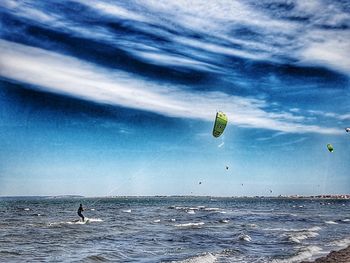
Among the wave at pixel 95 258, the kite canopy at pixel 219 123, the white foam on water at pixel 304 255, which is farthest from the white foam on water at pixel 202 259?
the kite canopy at pixel 219 123

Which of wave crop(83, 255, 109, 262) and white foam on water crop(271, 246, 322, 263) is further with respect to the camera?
wave crop(83, 255, 109, 262)

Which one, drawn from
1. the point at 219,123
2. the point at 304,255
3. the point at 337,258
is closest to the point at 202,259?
the point at 304,255

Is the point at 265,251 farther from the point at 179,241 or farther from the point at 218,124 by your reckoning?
the point at 218,124

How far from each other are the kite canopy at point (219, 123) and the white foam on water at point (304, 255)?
27.9ft

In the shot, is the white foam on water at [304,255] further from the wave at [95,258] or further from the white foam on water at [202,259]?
the wave at [95,258]

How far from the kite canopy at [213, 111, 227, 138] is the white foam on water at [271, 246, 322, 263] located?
8491 millimetres

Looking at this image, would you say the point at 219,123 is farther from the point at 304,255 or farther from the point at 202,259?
the point at 304,255

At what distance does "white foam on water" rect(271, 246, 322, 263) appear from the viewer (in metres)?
16.9

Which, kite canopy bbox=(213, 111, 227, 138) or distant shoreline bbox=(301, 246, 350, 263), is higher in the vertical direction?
kite canopy bbox=(213, 111, 227, 138)

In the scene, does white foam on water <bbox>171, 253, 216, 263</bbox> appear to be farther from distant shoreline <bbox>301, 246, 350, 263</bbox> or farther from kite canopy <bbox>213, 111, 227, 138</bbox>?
kite canopy <bbox>213, 111, 227, 138</bbox>

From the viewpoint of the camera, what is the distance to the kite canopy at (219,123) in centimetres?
2316

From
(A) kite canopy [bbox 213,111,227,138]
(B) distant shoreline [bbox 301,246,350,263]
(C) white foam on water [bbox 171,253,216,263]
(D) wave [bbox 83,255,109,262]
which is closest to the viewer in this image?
(B) distant shoreline [bbox 301,246,350,263]

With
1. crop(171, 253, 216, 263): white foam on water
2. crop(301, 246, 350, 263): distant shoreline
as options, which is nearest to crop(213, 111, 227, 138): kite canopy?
crop(171, 253, 216, 263): white foam on water

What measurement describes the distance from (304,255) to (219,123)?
9.08 metres
